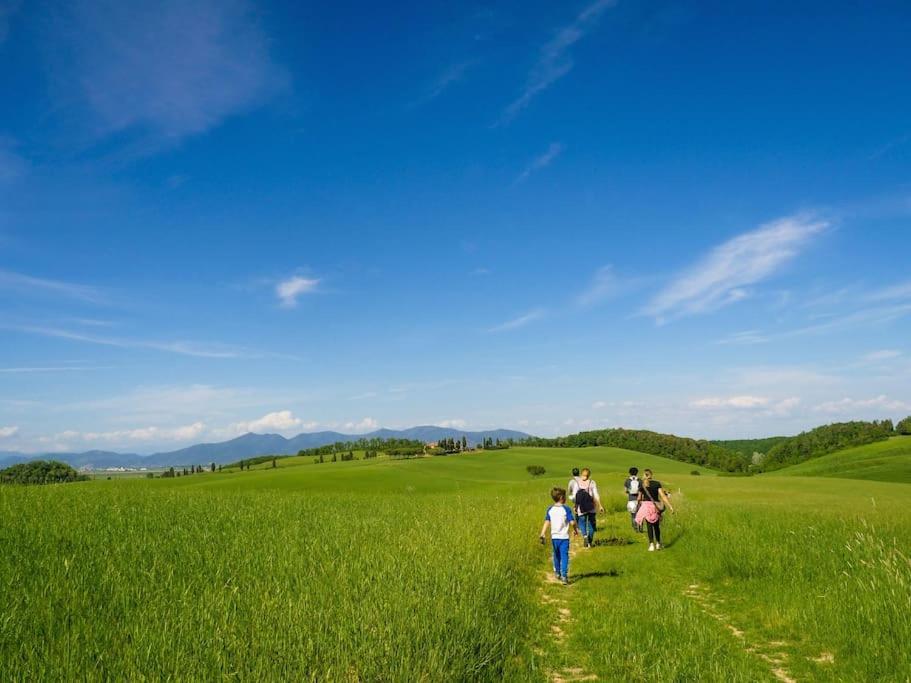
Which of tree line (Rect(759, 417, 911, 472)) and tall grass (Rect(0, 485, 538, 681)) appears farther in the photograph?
tree line (Rect(759, 417, 911, 472))

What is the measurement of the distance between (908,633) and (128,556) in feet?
41.0

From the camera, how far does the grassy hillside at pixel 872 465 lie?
67688 mm

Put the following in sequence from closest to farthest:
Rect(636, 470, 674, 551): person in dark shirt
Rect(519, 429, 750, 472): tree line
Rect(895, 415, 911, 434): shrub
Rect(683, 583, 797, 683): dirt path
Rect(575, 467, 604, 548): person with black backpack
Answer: Rect(683, 583, 797, 683): dirt path < Rect(636, 470, 674, 551): person in dark shirt < Rect(575, 467, 604, 548): person with black backpack < Rect(895, 415, 911, 434): shrub < Rect(519, 429, 750, 472): tree line

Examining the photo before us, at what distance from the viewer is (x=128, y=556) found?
9.66 metres

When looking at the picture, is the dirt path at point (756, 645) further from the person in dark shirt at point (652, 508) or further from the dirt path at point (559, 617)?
the person in dark shirt at point (652, 508)

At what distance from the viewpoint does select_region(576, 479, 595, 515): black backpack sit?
1795 cm

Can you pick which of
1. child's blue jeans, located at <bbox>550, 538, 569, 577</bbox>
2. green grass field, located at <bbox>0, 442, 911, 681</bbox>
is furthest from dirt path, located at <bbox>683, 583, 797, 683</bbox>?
Result: child's blue jeans, located at <bbox>550, 538, 569, 577</bbox>

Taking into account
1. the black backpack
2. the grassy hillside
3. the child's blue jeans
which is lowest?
the grassy hillside

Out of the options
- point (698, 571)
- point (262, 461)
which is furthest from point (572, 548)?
point (262, 461)

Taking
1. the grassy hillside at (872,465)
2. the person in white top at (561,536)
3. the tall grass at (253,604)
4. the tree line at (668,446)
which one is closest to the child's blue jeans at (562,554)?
the person in white top at (561,536)

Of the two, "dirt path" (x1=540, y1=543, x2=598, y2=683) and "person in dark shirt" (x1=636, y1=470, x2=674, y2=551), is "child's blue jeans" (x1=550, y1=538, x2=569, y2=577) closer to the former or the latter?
"dirt path" (x1=540, y1=543, x2=598, y2=683)

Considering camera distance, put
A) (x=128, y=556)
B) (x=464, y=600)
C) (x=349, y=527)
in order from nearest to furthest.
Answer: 1. (x=464, y=600)
2. (x=128, y=556)
3. (x=349, y=527)

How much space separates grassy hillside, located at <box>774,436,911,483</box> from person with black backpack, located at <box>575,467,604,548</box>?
65673 mm

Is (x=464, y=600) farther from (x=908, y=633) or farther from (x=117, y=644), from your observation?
(x=908, y=633)
